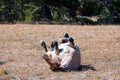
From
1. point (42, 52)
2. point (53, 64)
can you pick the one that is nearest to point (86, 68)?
point (53, 64)

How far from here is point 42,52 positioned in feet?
42.3

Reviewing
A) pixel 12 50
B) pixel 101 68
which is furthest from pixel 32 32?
pixel 101 68

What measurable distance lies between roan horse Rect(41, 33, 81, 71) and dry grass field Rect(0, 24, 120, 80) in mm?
194

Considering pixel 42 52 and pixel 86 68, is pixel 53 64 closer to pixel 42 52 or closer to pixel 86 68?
pixel 86 68

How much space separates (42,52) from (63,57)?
2.82m

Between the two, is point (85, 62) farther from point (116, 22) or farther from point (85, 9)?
point (85, 9)

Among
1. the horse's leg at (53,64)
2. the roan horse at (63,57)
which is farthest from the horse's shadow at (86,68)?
the horse's leg at (53,64)

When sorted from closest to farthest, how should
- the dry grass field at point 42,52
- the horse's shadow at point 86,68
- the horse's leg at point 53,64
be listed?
the dry grass field at point 42,52 → the horse's leg at point 53,64 → the horse's shadow at point 86,68

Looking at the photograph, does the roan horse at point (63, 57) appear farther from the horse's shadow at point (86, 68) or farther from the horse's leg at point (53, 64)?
the horse's shadow at point (86, 68)

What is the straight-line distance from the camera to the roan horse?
1000 centimetres

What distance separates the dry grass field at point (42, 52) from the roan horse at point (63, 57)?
0.19 m

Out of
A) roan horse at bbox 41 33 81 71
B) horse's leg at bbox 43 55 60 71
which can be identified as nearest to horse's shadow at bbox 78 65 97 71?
roan horse at bbox 41 33 81 71

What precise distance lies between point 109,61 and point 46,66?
176cm

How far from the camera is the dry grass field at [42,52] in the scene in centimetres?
967
